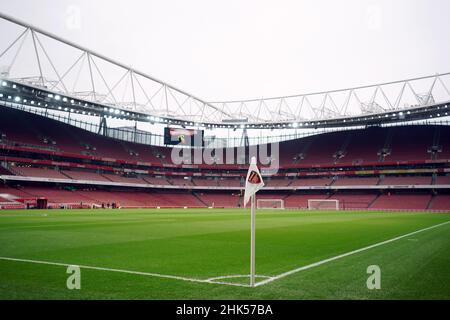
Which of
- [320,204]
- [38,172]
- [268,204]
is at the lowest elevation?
[268,204]

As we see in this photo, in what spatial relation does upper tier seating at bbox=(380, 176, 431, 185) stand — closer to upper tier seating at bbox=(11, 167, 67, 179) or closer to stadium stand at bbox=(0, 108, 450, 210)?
stadium stand at bbox=(0, 108, 450, 210)

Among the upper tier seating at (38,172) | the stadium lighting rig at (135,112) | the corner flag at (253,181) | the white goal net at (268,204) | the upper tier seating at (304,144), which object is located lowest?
the white goal net at (268,204)

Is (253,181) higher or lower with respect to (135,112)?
lower

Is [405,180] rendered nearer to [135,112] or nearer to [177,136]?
[177,136]

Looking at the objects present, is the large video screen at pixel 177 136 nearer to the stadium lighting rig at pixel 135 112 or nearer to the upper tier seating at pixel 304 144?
the stadium lighting rig at pixel 135 112

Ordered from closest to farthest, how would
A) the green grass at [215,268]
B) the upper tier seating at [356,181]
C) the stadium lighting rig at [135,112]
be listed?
the green grass at [215,268], the stadium lighting rig at [135,112], the upper tier seating at [356,181]

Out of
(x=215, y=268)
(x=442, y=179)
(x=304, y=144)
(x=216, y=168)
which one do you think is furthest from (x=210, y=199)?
(x=215, y=268)

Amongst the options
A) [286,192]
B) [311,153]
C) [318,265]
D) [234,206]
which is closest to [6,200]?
[234,206]

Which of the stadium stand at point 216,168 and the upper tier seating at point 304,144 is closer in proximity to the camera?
the stadium stand at point 216,168

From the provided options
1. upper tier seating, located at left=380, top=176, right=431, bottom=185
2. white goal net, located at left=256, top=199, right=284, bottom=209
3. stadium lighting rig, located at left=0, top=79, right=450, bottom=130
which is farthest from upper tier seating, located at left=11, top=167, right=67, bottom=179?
upper tier seating, located at left=380, top=176, right=431, bottom=185

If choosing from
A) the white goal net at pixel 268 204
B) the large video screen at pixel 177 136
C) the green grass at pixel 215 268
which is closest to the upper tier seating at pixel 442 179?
the white goal net at pixel 268 204

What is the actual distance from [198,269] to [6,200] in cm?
5042
